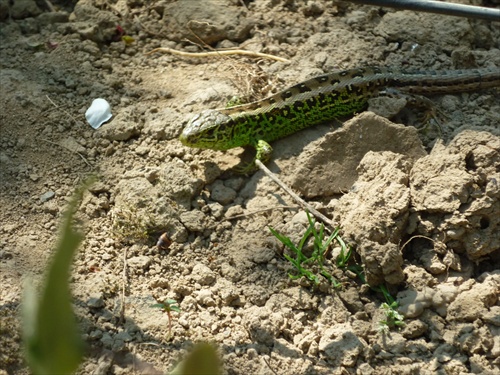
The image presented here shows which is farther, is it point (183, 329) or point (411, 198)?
point (411, 198)

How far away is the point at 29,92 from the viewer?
16.3 ft

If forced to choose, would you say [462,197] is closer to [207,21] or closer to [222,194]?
[222,194]

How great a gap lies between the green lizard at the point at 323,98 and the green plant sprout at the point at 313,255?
3.31 ft

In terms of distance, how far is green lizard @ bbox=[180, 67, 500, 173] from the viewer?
4.88 meters

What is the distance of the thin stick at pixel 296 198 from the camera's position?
415 centimetres

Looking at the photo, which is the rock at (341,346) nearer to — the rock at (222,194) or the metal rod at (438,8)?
the rock at (222,194)

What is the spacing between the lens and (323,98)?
4.92 metres

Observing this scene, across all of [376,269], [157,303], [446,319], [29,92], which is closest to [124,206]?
[157,303]

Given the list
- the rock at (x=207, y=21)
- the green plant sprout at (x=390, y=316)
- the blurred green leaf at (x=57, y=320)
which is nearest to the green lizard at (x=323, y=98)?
the rock at (x=207, y=21)

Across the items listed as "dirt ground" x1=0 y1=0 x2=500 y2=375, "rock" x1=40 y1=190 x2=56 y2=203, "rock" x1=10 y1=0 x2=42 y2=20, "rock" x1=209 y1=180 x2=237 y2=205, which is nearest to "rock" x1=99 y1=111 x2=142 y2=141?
"dirt ground" x1=0 y1=0 x2=500 y2=375

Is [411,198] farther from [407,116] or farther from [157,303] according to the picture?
[157,303]

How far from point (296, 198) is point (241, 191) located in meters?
0.46

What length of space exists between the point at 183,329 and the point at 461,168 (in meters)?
1.92

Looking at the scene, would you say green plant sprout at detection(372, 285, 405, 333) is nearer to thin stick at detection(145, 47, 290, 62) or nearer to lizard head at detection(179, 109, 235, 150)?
lizard head at detection(179, 109, 235, 150)
